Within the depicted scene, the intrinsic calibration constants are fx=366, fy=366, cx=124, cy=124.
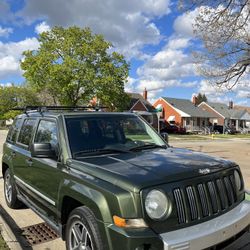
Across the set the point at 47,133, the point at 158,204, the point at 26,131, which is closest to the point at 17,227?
the point at 26,131

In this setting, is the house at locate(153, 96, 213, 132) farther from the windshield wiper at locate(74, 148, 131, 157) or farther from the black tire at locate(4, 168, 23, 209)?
the windshield wiper at locate(74, 148, 131, 157)

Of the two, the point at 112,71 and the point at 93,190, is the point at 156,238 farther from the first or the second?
the point at 112,71

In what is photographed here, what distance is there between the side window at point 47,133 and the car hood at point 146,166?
0.79m

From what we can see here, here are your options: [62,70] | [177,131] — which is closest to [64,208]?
[62,70]

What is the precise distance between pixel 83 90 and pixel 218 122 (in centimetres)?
4437

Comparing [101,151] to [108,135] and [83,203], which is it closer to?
[108,135]

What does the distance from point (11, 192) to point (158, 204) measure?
13.9 ft

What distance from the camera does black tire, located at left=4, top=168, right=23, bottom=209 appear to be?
6653mm

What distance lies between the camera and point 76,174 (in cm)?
399

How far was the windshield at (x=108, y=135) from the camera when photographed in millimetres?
4555

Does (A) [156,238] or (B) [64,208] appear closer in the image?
(A) [156,238]

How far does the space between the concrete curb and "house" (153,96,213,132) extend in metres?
58.0

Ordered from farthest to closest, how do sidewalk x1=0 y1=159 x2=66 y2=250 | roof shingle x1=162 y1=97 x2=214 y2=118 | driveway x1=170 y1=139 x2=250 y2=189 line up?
roof shingle x1=162 y1=97 x2=214 y2=118 → driveway x1=170 y1=139 x2=250 y2=189 → sidewalk x1=0 y1=159 x2=66 y2=250

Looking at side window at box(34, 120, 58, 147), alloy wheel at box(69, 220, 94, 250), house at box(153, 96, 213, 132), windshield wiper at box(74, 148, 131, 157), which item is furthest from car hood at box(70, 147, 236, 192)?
house at box(153, 96, 213, 132)
